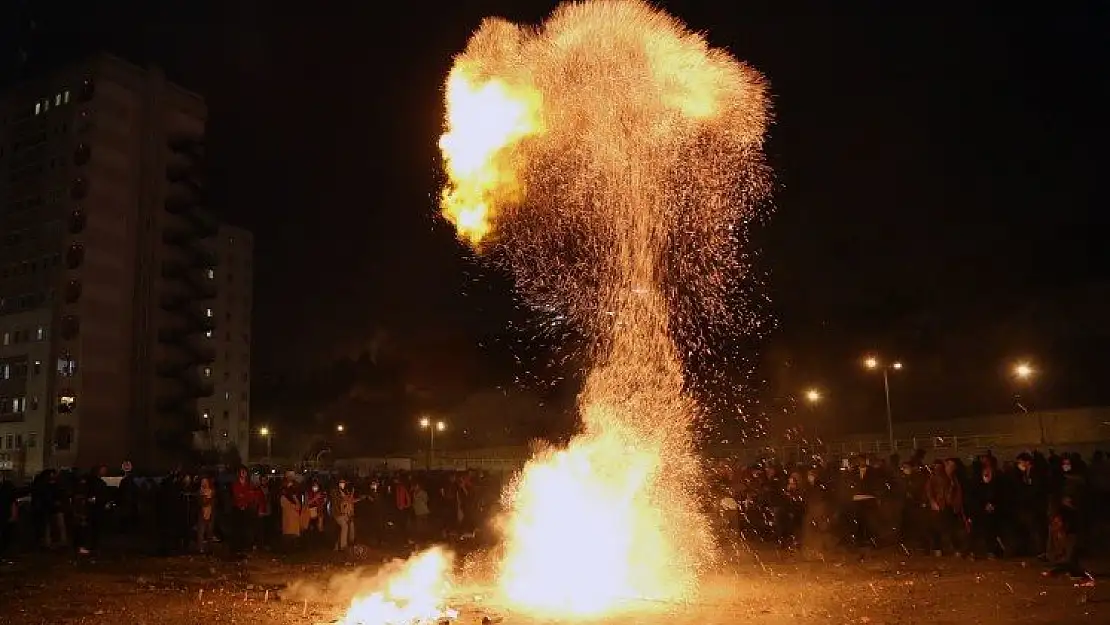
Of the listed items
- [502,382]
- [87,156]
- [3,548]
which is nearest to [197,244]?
[87,156]

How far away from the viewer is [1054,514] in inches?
559

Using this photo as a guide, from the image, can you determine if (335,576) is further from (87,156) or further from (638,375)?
(87,156)

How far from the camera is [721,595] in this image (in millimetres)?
13031

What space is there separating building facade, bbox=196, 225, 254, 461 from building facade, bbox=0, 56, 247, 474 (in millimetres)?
20296

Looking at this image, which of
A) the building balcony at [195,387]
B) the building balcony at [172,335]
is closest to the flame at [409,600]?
the building balcony at [195,387]

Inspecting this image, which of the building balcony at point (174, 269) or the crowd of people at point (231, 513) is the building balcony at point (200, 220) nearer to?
the building balcony at point (174, 269)

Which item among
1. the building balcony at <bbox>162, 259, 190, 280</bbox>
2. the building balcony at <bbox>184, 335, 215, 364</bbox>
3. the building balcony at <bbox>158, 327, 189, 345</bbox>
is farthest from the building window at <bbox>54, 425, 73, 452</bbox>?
the building balcony at <bbox>162, 259, 190, 280</bbox>

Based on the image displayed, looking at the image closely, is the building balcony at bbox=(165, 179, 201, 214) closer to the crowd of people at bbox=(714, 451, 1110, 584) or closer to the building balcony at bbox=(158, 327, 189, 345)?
the building balcony at bbox=(158, 327, 189, 345)

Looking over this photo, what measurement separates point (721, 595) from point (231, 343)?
8446 centimetres

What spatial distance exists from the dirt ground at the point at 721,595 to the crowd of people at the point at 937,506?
0.78 meters

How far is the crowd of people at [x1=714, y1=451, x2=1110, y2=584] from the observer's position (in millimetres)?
15484

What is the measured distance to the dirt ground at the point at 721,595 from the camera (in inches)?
444

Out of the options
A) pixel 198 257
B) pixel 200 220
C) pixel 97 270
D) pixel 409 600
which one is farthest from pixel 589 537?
pixel 200 220

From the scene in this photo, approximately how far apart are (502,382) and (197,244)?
101 ft
